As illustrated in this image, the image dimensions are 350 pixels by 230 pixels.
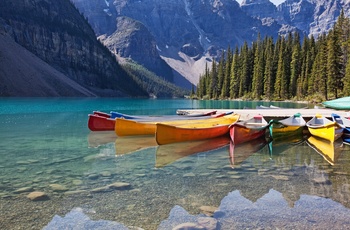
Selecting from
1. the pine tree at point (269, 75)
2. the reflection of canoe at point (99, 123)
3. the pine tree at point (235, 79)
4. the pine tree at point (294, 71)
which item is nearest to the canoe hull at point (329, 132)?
the reflection of canoe at point (99, 123)

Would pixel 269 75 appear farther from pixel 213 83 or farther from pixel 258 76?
pixel 213 83

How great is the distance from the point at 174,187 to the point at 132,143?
8190mm

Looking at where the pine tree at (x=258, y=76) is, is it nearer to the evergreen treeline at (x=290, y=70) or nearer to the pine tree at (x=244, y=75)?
the evergreen treeline at (x=290, y=70)

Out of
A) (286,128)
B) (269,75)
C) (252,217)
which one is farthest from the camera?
(269,75)

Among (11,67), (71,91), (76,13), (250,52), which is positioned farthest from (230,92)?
(76,13)

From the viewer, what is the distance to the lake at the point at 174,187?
638 centimetres

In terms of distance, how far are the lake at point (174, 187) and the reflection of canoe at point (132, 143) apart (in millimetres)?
193

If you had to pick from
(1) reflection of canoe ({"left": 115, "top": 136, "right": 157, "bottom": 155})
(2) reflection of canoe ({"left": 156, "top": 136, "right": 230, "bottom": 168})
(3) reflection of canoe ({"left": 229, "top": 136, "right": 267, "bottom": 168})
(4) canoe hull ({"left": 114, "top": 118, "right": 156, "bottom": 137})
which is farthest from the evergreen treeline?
(1) reflection of canoe ({"left": 115, "top": 136, "right": 157, "bottom": 155})

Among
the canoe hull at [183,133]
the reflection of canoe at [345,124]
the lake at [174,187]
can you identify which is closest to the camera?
the lake at [174,187]

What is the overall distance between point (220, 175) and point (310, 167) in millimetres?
3581

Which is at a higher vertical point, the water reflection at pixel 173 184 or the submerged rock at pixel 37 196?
the submerged rock at pixel 37 196

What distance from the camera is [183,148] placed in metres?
14.5

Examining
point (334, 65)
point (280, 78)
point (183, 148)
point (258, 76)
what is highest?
point (334, 65)

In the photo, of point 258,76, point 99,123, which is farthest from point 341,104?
point 258,76
